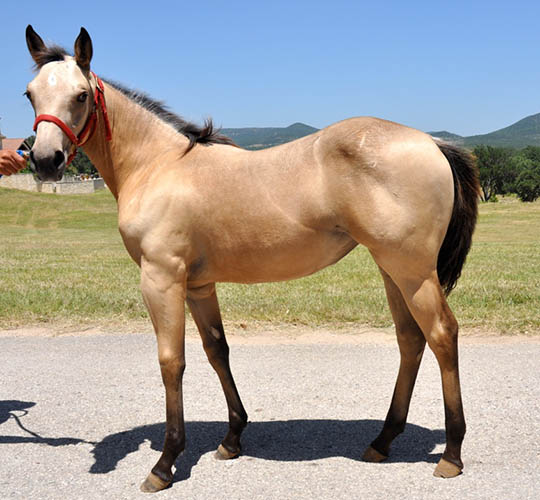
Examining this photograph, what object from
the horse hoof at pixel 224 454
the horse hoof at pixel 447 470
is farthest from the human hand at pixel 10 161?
the horse hoof at pixel 447 470

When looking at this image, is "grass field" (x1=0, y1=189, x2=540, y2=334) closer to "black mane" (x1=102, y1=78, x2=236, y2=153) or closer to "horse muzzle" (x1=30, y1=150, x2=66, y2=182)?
"black mane" (x1=102, y1=78, x2=236, y2=153)

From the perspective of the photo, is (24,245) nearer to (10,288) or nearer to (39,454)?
(10,288)

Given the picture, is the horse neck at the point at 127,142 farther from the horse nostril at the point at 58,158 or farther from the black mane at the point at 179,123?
the horse nostril at the point at 58,158

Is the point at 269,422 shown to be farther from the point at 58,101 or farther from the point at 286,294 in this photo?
the point at 286,294

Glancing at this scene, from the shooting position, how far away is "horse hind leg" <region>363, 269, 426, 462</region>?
386 centimetres

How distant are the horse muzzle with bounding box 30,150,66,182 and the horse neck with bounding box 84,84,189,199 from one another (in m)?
0.55

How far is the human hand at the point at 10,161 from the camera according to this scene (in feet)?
13.5

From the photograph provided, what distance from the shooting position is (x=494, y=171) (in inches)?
2667

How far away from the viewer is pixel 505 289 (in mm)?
8477

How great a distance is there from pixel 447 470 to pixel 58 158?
2.92 metres

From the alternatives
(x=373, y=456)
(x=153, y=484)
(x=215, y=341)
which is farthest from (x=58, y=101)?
(x=373, y=456)

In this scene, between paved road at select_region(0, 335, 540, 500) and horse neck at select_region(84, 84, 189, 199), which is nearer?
paved road at select_region(0, 335, 540, 500)

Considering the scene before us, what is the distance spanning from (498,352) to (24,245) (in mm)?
17263

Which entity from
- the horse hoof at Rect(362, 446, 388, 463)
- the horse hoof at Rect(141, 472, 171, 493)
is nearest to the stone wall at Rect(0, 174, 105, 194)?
the horse hoof at Rect(141, 472, 171, 493)
